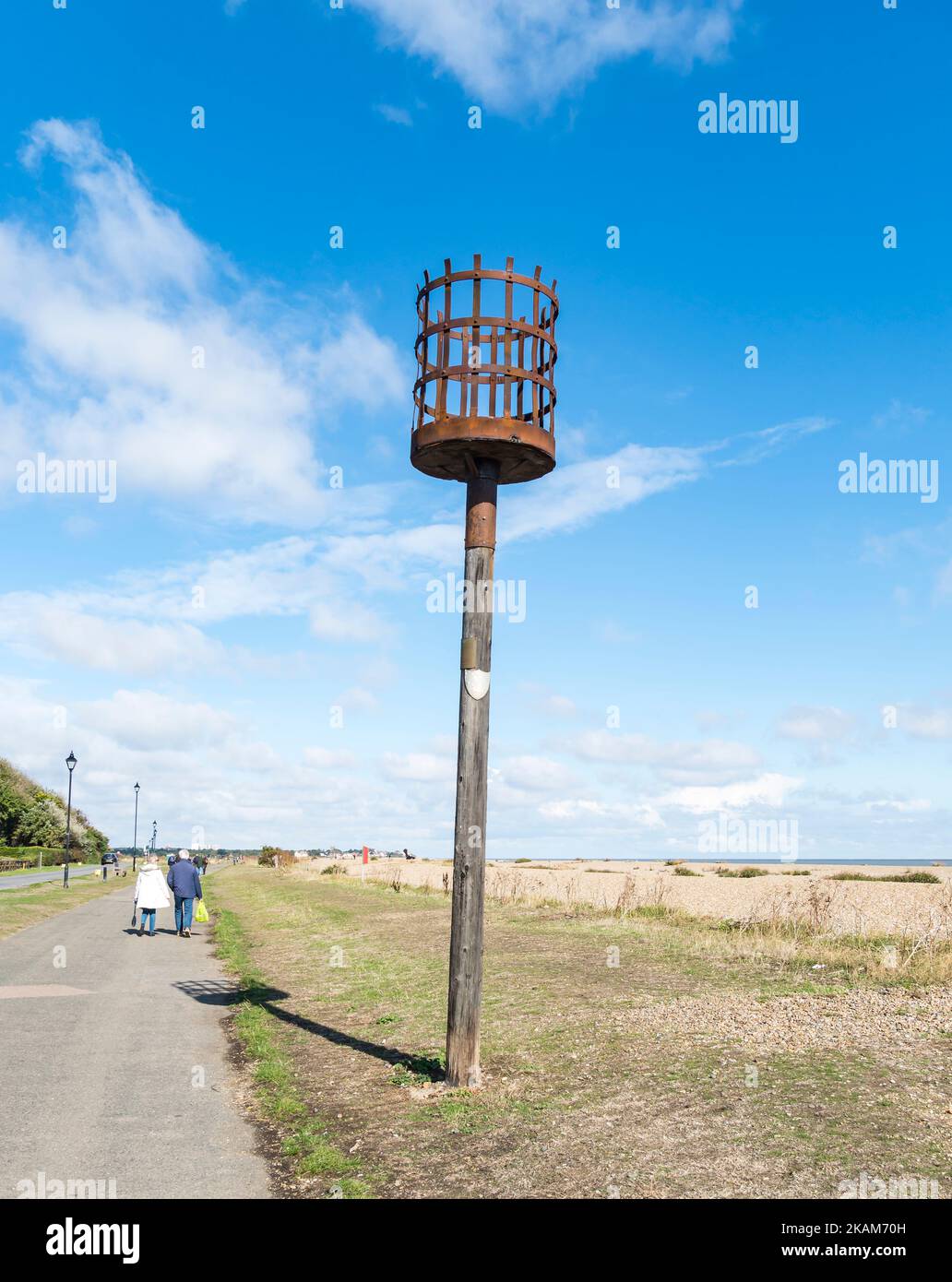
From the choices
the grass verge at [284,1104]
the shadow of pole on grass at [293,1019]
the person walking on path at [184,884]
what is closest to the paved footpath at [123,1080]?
the shadow of pole on grass at [293,1019]

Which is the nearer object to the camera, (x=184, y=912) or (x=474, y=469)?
(x=474, y=469)

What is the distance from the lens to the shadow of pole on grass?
368 inches

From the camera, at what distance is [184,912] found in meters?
22.5

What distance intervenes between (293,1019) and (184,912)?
1172cm

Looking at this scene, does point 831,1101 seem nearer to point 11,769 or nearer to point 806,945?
point 806,945

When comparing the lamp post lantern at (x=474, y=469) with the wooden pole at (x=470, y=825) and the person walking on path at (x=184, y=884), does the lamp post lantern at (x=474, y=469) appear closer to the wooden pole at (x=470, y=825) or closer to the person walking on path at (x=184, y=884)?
the wooden pole at (x=470, y=825)

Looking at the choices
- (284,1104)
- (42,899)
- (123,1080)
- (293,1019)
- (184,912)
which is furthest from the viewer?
(42,899)

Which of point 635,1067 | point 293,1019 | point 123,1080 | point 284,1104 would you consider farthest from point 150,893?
point 635,1067

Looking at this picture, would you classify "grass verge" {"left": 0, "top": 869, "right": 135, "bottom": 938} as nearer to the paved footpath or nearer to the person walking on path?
the person walking on path

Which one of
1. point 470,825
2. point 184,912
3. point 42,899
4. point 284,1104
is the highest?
point 470,825

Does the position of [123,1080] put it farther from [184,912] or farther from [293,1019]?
[184,912]

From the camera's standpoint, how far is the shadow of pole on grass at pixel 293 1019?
30.7 ft

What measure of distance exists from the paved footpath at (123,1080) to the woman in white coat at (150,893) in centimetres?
412
